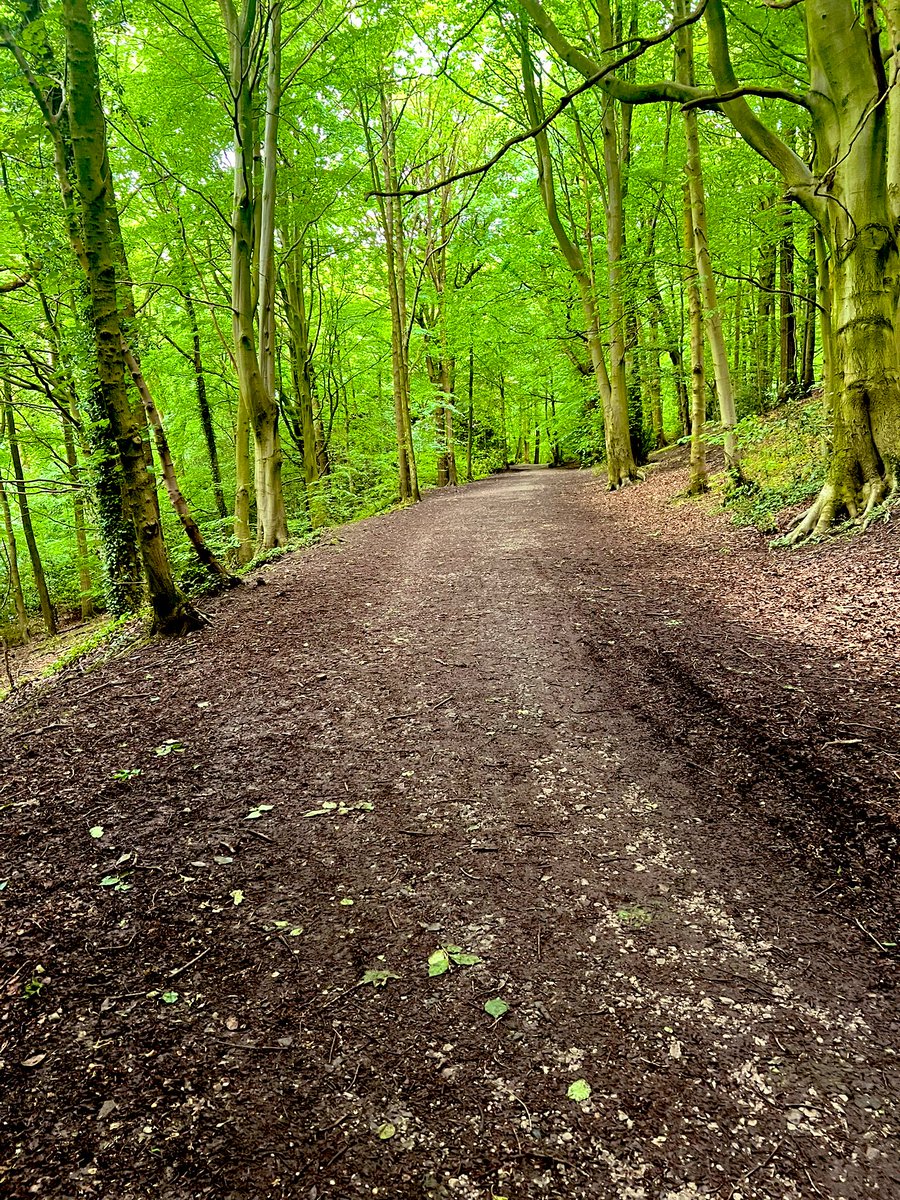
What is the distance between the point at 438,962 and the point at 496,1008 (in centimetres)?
31

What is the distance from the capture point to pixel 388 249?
1495 centimetres

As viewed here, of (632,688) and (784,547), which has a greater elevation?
(784,547)

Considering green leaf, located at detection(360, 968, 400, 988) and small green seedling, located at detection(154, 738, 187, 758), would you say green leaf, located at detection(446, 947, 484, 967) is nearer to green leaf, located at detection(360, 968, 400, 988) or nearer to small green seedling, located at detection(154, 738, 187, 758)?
green leaf, located at detection(360, 968, 400, 988)

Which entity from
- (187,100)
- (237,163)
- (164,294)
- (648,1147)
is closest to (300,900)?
(648,1147)

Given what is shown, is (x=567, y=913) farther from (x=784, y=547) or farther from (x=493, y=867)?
(x=784, y=547)

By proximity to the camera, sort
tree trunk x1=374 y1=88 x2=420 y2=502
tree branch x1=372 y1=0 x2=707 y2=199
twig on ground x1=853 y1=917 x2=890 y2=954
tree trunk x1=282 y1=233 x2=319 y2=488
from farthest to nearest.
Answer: tree trunk x1=282 y1=233 x2=319 y2=488
tree trunk x1=374 y1=88 x2=420 y2=502
tree branch x1=372 y1=0 x2=707 y2=199
twig on ground x1=853 y1=917 x2=890 y2=954

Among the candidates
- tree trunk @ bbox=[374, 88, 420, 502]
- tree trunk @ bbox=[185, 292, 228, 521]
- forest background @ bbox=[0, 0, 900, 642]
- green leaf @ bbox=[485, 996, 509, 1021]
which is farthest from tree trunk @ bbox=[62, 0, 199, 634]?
tree trunk @ bbox=[185, 292, 228, 521]

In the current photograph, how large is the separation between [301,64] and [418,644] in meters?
12.1

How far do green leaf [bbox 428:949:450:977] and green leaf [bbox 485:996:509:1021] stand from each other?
224 millimetres

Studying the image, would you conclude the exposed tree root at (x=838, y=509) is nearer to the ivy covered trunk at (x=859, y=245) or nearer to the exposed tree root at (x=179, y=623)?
the ivy covered trunk at (x=859, y=245)

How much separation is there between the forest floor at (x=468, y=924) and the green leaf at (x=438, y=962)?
0.08 feet

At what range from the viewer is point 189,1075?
196cm

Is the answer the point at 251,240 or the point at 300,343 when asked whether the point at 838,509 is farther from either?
the point at 300,343

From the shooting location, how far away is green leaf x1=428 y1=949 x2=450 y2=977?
92.5 inches
